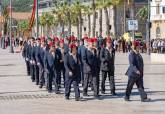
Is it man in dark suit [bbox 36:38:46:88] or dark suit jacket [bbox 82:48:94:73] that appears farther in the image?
man in dark suit [bbox 36:38:46:88]

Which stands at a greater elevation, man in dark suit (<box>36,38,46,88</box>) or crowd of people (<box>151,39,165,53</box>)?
man in dark suit (<box>36,38,46,88</box>)

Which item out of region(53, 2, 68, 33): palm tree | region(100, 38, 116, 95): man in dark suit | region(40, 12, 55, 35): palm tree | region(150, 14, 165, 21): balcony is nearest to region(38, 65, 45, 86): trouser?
region(100, 38, 116, 95): man in dark suit

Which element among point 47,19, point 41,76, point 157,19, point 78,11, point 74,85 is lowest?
point 41,76

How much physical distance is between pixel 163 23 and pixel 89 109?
70.0 meters

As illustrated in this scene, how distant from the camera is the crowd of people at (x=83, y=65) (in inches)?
671

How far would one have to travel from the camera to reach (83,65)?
720 inches

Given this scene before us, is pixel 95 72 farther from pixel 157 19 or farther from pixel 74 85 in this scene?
pixel 157 19

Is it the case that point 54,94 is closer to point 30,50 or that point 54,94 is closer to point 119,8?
point 30,50

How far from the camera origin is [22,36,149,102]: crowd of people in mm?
17031

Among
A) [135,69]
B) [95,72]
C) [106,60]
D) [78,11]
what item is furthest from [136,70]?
[78,11]

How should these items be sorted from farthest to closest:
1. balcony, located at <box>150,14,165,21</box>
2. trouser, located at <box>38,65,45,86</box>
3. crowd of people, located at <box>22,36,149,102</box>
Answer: balcony, located at <box>150,14,165,21</box> → trouser, located at <box>38,65,45,86</box> → crowd of people, located at <box>22,36,149,102</box>

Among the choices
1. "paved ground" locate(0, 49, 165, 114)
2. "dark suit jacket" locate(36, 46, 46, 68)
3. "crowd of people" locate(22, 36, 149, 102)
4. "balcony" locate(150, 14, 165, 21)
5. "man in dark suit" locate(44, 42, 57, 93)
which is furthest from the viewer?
"balcony" locate(150, 14, 165, 21)

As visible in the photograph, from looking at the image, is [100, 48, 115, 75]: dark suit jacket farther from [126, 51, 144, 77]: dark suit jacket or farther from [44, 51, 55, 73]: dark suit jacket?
[126, 51, 144, 77]: dark suit jacket

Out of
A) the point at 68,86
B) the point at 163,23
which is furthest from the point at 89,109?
the point at 163,23
